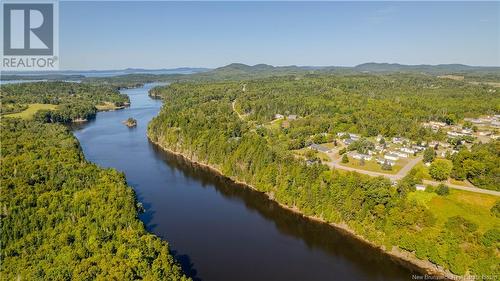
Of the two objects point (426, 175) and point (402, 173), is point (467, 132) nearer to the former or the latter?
point (426, 175)

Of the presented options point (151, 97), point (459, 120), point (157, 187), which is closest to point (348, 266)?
point (157, 187)

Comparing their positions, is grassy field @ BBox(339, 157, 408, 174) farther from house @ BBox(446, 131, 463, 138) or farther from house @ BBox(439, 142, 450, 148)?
house @ BBox(446, 131, 463, 138)

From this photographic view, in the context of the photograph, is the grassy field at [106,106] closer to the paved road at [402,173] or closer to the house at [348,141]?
the house at [348,141]

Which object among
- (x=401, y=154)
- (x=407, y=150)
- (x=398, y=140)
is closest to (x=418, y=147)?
(x=407, y=150)

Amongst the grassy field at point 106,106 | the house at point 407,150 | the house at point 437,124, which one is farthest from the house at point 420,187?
the grassy field at point 106,106

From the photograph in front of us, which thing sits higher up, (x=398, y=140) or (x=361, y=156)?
(x=398, y=140)
